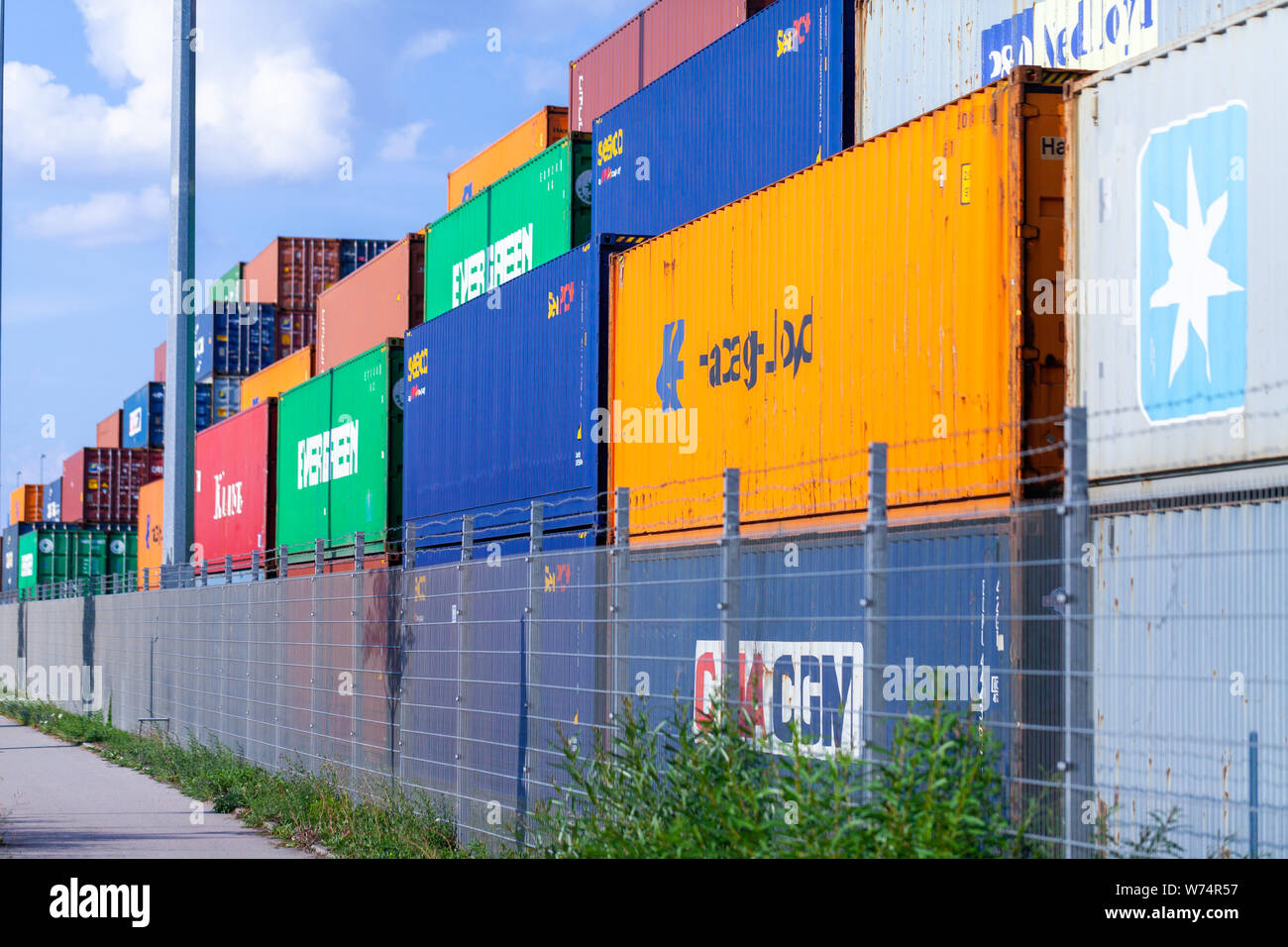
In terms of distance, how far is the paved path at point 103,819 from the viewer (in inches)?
420

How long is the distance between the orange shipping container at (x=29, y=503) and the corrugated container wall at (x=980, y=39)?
5485cm

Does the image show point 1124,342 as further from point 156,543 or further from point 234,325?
point 234,325

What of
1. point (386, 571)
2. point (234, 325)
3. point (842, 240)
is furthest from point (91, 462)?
point (842, 240)

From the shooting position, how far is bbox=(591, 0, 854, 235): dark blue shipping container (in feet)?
42.0

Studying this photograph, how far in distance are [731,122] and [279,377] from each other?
1974 cm

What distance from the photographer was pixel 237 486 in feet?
89.8

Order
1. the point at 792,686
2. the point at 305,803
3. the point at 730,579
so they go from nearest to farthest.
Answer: the point at 792,686 < the point at 730,579 < the point at 305,803

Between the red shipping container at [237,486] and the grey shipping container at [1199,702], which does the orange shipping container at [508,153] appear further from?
the grey shipping container at [1199,702]

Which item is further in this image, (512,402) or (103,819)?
(512,402)

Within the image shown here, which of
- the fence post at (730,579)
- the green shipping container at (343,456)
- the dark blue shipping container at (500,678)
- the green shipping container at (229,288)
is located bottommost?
the dark blue shipping container at (500,678)

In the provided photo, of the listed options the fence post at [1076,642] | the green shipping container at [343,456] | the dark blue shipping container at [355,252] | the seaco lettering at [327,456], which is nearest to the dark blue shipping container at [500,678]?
the fence post at [1076,642]

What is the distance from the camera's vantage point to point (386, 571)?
40.0 feet

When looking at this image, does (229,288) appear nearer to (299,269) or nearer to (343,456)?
(299,269)

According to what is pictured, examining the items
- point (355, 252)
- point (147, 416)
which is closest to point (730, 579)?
point (355, 252)
